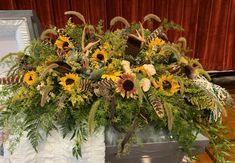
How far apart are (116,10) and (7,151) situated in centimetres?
199

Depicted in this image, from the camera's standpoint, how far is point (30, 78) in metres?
0.75

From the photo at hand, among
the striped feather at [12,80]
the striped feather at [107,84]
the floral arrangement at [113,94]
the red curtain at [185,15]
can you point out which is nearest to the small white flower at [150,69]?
the floral arrangement at [113,94]

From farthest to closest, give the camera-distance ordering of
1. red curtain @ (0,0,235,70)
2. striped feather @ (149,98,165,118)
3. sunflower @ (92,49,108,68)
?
red curtain @ (0,0,235,70) → sunflower @ (92,49,108,68) → striped feather @ (149,98,165,118)

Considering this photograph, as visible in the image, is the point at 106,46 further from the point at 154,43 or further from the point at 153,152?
the point at 153,152

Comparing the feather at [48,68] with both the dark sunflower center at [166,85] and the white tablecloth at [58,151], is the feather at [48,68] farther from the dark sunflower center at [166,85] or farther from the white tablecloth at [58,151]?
the dark sunflower center at [166,85]

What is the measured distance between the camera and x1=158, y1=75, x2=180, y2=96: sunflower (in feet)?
2.40

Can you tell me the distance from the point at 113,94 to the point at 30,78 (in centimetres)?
22

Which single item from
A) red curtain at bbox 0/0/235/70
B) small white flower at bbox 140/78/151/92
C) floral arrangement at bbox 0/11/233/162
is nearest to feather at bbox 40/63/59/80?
floral arrangement at bbox 0/11/233/162

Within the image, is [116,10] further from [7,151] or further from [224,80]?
[7,151]

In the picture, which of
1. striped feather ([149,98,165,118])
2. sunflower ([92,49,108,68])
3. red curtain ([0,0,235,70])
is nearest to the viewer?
striped feather ([149,98,165,118])

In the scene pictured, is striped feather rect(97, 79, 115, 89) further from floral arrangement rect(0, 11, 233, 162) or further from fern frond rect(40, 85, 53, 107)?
fern frond rect(40, 85, 53, 107)

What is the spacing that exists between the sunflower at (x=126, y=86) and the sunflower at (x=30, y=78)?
0.22m

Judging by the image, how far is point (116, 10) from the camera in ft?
8.37

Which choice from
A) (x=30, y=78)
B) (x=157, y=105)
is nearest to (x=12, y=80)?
(x=30, y=78)
